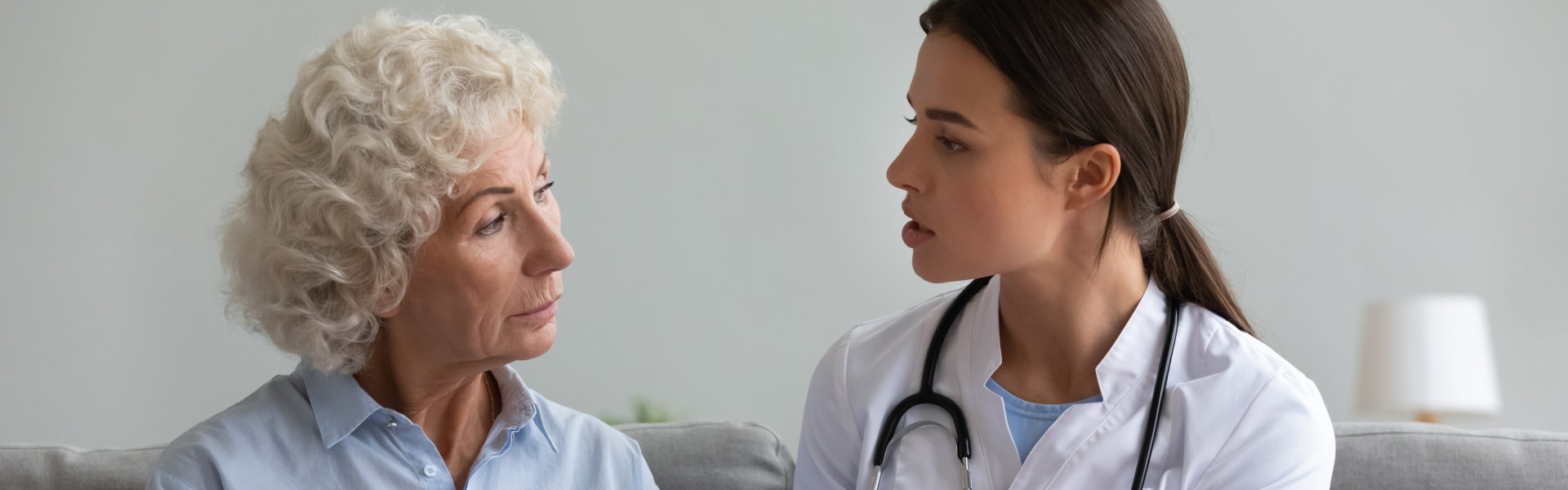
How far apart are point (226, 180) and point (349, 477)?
7.31 ft

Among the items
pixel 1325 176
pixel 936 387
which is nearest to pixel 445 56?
pixel 936 387

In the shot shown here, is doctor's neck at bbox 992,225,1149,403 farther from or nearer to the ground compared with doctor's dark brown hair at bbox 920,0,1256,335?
nearer to the ground

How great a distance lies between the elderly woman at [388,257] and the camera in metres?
1.22

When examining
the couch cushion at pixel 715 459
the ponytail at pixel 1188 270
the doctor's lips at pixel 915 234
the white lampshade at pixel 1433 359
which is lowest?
the white lampshade at pixel 1433 359

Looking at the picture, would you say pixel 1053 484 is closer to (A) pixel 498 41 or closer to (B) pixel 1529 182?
(A) pixel 498 41

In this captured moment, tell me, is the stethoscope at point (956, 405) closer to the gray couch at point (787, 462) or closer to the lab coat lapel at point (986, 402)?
the lab coat lapel at point (986, 402)

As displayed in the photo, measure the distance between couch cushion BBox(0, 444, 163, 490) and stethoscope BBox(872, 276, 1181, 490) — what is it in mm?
1196

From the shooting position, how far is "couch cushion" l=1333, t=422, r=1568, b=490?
178 cm

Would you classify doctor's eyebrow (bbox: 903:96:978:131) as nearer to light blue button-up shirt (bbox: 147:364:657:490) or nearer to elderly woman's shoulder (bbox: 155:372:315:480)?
light blue button-up shirt (bbox: 147:364:657:490)

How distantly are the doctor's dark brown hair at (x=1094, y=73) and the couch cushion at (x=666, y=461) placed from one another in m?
0.80

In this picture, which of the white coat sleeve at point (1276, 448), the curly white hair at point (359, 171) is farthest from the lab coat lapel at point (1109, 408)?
the curly white hair at point (359, 171)

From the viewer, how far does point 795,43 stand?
3.41 meters

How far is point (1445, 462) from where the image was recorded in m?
1.79

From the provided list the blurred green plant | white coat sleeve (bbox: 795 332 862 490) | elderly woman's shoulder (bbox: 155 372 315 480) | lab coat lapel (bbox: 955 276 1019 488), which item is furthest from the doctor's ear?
the blurred green plant
